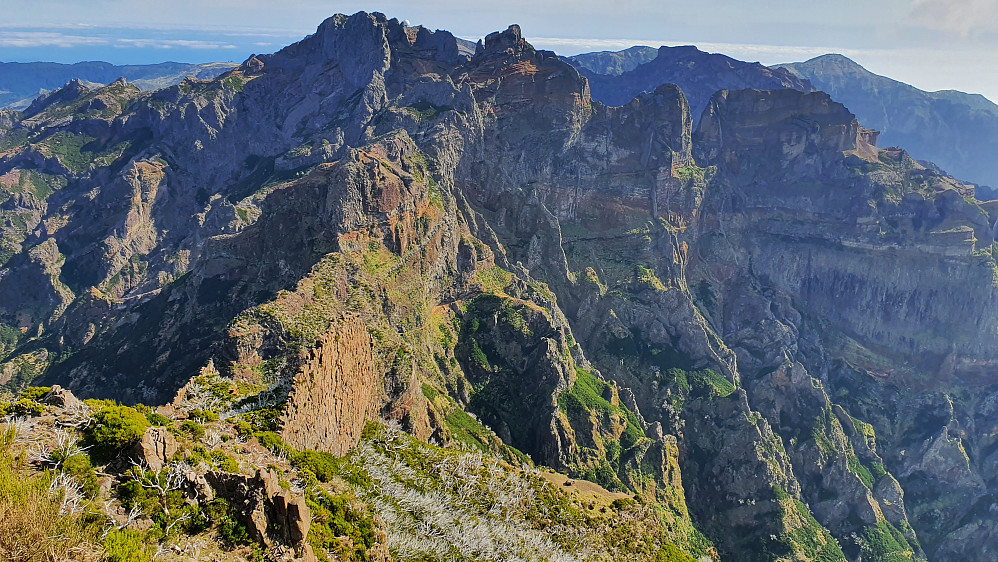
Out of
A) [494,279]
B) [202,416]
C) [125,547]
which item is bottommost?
[494,279]

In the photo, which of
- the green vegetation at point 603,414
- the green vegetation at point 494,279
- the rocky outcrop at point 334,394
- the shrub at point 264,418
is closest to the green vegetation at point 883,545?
the green vegetation at point 603,414

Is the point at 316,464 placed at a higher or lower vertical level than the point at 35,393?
lower

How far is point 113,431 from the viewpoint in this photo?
39812 millimetres

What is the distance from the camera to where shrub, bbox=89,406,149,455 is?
39375 mm

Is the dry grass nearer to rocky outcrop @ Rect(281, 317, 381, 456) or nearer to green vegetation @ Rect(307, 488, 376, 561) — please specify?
green vegetation @ Rect(307, 488, 376, 561)

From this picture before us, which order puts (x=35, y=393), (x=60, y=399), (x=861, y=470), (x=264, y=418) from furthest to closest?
(x=861, y=470), (x=264, y=418), (x=35, y=393), (x=60, y=399)

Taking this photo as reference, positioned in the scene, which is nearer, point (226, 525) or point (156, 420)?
point (226, 525)

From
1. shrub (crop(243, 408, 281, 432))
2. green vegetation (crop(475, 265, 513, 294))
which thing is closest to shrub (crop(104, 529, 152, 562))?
shrub (crop(243, 408, 281, 432))

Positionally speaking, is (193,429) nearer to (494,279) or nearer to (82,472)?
(82,472)

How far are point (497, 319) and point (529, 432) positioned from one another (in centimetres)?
3414

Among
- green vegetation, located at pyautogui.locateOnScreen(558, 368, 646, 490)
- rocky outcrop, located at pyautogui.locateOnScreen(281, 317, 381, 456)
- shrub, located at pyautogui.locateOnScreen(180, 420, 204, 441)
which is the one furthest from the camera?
green vegetation, located at pyautogui.locateOnScreen(558, 368, 646, 490)

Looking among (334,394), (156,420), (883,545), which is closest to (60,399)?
(156,420)

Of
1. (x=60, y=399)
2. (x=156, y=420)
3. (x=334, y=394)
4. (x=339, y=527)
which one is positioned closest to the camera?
(x=60, y=399)

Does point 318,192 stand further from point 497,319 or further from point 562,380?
point 562,380
